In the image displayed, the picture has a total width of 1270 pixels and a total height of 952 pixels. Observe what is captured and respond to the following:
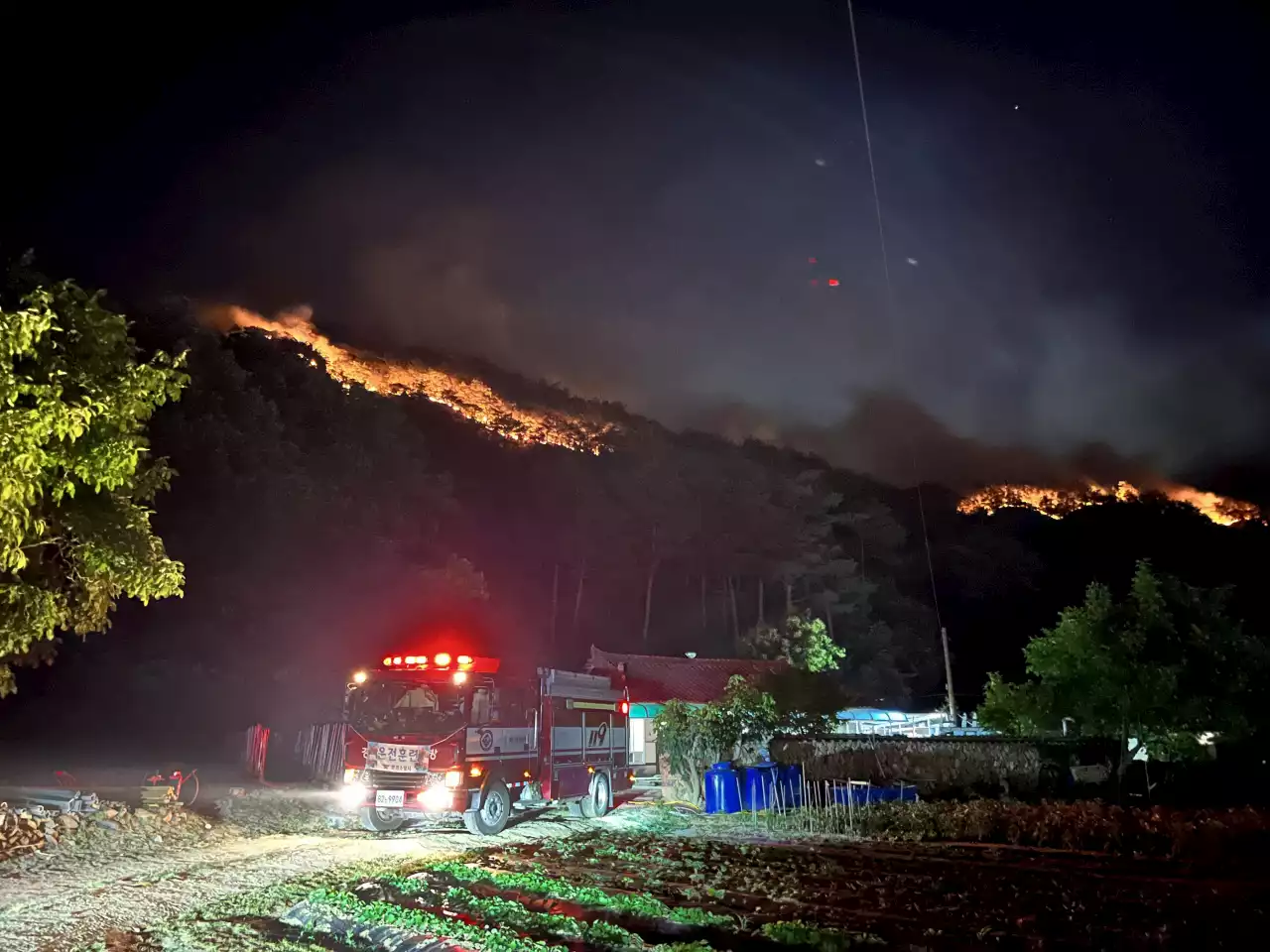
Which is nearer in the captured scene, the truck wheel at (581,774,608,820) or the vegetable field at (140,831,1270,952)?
the vegetable field at (140,831,1270,952)

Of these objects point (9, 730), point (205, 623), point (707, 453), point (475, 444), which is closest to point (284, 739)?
point (205, 623)

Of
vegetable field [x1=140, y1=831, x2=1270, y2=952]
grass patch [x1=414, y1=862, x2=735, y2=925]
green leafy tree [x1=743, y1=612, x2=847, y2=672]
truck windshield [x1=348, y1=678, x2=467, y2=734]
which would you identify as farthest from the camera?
green leafy tree [x1=743, y1=612, x2=847, y2=672]

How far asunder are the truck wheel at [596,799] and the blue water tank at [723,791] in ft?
7.00

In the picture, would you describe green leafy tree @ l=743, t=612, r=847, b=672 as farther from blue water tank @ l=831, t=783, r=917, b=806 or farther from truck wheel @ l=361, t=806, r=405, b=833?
truck wheel @ l=361, t=806, r=405, b=833

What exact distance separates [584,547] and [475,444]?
18243 millimetres

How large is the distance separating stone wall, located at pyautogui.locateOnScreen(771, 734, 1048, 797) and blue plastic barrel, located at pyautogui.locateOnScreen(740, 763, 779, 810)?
256 centimetres

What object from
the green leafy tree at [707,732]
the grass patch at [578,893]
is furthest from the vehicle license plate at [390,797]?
the green leafy tree at [707,732]

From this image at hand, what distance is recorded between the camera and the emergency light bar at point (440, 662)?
44.5 feet

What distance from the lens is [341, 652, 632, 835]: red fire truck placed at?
13.2m

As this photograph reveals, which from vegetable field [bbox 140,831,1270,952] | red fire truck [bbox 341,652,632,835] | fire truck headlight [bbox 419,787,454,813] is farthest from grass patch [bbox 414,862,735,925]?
red fire truck [bbox 341,652,632,835]

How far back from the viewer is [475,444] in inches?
2616

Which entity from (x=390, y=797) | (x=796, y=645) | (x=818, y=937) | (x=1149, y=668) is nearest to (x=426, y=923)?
(x=818, y=937)

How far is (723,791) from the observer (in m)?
17.5

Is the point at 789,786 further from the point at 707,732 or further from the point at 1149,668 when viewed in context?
the point at 1149,668
